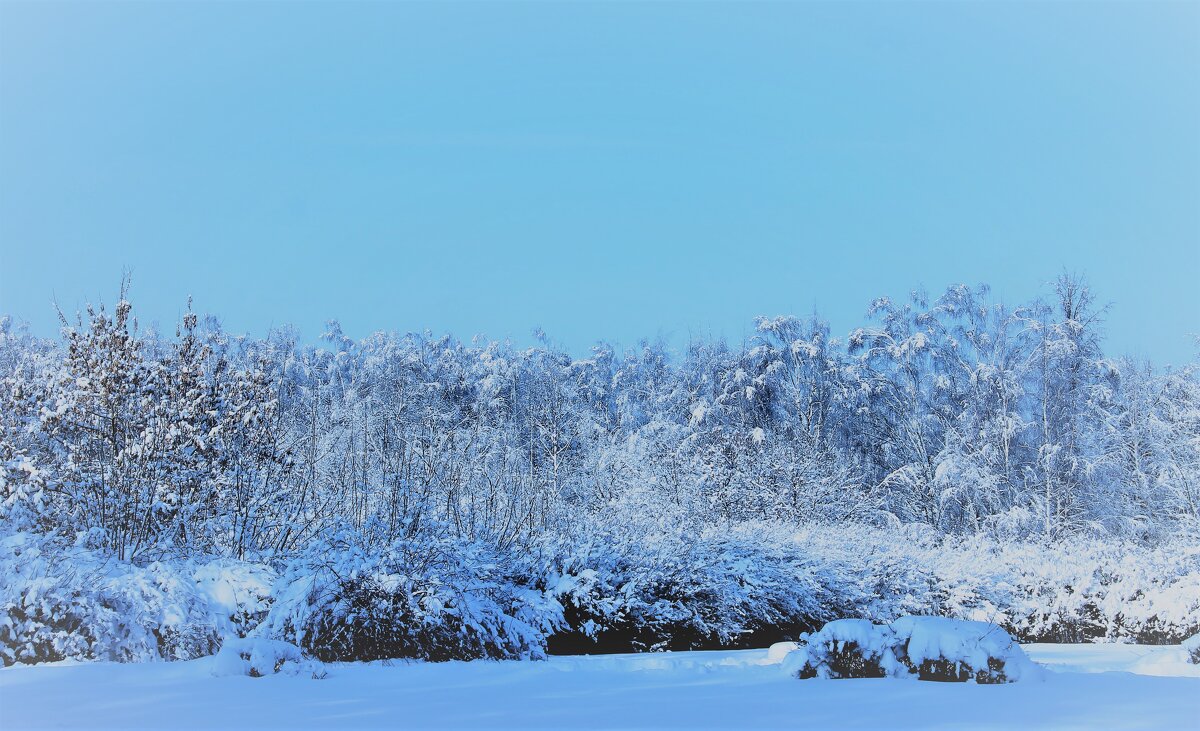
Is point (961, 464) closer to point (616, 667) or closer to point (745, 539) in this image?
point (745, 539)

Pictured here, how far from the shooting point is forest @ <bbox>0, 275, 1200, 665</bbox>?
7.43m

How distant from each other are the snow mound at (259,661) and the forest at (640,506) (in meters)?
1.10

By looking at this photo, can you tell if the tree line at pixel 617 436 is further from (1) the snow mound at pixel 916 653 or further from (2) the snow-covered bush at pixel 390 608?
(1) the snow mound at pixel 916 653

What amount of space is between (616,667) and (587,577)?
2.35 metres

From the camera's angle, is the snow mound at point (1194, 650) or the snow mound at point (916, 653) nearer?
the snow mound at point (916, 653)

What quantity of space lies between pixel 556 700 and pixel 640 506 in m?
11.2

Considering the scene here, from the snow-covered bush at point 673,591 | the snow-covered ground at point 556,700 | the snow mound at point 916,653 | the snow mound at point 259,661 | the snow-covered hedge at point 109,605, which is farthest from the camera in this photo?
the snow-covered bush at point 673,591

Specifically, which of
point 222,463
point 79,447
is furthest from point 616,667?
point 79,447

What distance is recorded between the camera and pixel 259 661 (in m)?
5.74

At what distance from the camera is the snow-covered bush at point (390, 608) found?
7207mm

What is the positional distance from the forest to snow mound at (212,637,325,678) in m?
1.10

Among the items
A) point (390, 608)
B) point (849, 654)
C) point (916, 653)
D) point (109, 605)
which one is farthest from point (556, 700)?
point (109, 605)

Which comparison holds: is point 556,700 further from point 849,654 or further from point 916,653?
point 916,653

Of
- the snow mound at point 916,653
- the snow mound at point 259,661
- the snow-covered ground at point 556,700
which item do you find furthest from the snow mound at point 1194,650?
the snow mound at point 259,661
